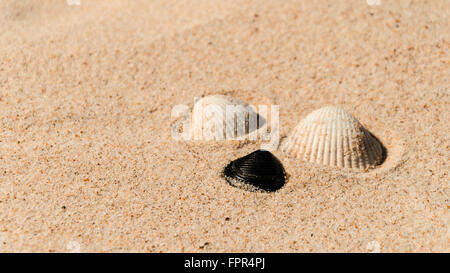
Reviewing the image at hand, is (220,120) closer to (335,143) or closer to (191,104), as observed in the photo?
(191,104)

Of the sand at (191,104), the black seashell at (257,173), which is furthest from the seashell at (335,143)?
the black seashell at (257,173)

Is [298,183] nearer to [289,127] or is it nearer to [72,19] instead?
[289,127]

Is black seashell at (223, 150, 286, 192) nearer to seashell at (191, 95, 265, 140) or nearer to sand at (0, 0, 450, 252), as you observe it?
sand at (0, 0, 450, 252)

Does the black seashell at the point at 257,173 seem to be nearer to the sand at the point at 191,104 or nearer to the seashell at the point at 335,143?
the sand at the point at 191,104

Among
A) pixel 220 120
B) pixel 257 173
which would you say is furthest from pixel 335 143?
pixel 220 120

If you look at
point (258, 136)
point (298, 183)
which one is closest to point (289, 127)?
point (258, 136)

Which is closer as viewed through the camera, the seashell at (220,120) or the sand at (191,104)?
the sand at (191,104)

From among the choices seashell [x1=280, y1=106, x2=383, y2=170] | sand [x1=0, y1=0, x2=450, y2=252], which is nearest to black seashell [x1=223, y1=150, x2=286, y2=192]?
sand [x1=0, y1=0, x2=450, y2=252]
